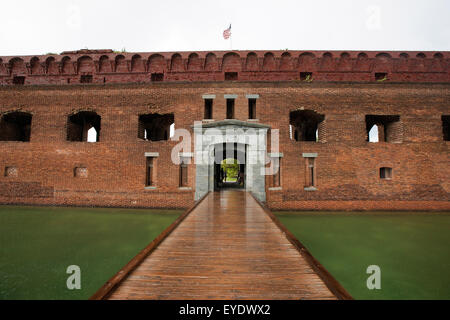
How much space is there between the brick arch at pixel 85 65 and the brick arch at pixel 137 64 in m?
2.67

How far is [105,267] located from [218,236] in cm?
298

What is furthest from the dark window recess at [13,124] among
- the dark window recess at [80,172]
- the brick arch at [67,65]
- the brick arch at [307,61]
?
the brick arch at [307,61]

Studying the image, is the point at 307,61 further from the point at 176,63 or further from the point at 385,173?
the point at 176,63

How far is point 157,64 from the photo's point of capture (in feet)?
39.7

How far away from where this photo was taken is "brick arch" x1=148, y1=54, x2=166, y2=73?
12.1 m

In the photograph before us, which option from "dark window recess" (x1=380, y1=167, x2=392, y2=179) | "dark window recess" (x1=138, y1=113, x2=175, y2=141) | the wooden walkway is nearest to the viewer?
the wooden walkway

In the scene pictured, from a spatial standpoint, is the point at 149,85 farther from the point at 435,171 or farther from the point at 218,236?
the point at 435,171

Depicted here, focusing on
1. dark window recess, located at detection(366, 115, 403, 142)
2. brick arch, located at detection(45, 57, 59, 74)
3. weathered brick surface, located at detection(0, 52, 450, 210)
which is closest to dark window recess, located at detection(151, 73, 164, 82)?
weathered brick surface, located at detection(0, 52, 450, 210)

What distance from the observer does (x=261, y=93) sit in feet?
35.6

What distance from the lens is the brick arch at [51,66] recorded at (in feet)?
40.0

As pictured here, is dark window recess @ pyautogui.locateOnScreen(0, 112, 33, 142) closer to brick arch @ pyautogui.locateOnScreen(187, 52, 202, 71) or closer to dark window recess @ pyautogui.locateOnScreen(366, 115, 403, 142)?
brick arch @ pyautogui.locateOnScreen(187, 52, 202, 71)

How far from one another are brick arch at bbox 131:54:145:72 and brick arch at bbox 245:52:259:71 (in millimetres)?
6506

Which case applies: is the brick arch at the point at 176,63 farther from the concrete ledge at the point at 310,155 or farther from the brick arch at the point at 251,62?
the concrete ledge at the point at 310,155

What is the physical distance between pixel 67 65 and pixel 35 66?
2029 millimetres
